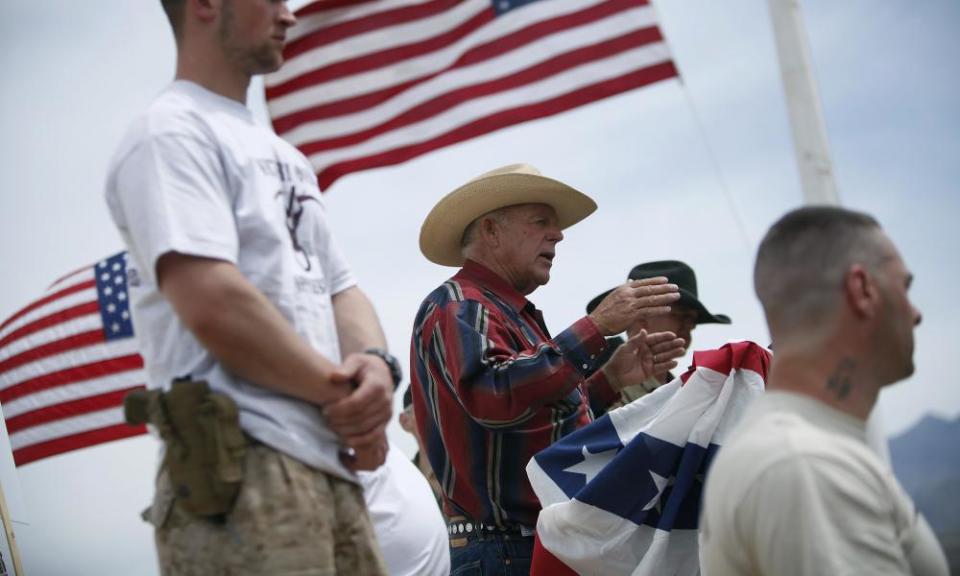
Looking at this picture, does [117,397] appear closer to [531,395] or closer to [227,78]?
[531,395]

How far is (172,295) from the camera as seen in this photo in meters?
2.80

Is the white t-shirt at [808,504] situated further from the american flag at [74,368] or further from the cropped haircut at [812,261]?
the american flag at [74,368]

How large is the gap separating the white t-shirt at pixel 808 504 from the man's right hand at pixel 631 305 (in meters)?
1.88

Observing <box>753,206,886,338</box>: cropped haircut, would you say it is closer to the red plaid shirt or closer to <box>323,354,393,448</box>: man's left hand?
<box>323,354,393,448</box>: man's left hand

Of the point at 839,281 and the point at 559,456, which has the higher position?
the point at 839,281

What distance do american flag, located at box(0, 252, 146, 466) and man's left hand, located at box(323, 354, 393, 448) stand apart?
6.99 meters

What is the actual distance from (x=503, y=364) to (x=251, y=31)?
1709 mm

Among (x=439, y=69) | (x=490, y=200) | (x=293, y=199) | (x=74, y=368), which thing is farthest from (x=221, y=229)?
(x=74, y=368)

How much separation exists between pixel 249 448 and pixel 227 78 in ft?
3.16

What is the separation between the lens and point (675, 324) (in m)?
6.55

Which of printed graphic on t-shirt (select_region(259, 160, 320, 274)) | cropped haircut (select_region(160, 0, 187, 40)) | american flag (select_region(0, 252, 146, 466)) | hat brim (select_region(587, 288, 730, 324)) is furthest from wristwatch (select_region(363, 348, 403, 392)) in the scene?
american flag (select_region(0, 252, 146, 466))

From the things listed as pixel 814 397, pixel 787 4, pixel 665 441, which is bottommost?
pixel 665 441

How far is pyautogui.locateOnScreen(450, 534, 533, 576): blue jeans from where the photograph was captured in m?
4.69

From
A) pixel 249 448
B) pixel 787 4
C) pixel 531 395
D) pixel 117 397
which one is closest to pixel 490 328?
pixel 531 395
